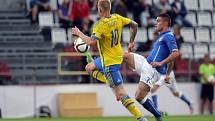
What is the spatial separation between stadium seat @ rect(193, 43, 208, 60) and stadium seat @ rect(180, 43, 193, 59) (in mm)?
→ 179

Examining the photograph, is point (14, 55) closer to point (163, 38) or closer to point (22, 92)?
point (22, 92)

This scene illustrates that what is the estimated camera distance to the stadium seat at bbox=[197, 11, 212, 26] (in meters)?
28.2

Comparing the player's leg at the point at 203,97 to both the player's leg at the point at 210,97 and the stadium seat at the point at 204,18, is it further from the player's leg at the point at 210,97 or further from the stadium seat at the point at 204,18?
the stadium seat at the point at 204,18

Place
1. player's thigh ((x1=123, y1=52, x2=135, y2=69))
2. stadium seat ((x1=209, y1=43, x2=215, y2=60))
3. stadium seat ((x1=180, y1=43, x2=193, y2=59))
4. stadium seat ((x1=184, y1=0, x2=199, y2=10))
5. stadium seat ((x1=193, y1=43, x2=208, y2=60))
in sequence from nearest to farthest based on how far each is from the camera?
player's thigh ((x1=123, y1=52, x2=135, y2=69)) → stadium seat ((x1=180, y1=43, x2=193, y2=59)) → stadium seat ((x1=193, y1=43, x2=208, y2=60)) → stadium seat ((x1=209, y1=43, x2=215, y2=60)) → stadium seat ((x1=184, y1=0, x2=199, y2=10))

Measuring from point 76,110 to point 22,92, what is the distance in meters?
1.65

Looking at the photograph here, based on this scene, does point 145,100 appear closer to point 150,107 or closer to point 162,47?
point 150,107

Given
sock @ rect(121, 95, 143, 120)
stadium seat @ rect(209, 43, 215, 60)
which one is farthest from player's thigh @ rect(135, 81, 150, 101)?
stadium seat @ rect(209, 43, 215, 60)

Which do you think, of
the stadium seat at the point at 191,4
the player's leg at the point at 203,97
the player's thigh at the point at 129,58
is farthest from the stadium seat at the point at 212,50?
the player's thigh at the point at 129,58

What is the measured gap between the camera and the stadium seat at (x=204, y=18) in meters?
28.2

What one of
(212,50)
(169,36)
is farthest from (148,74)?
(212,50)

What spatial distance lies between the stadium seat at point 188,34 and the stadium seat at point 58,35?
4.37m

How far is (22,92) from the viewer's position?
77.9ft

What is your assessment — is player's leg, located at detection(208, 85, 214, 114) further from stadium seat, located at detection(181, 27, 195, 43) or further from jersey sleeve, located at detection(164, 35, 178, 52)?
jersey sleeve, located at detection(164, 35, 178, 52)

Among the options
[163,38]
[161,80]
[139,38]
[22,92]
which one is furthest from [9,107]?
[163,38]
